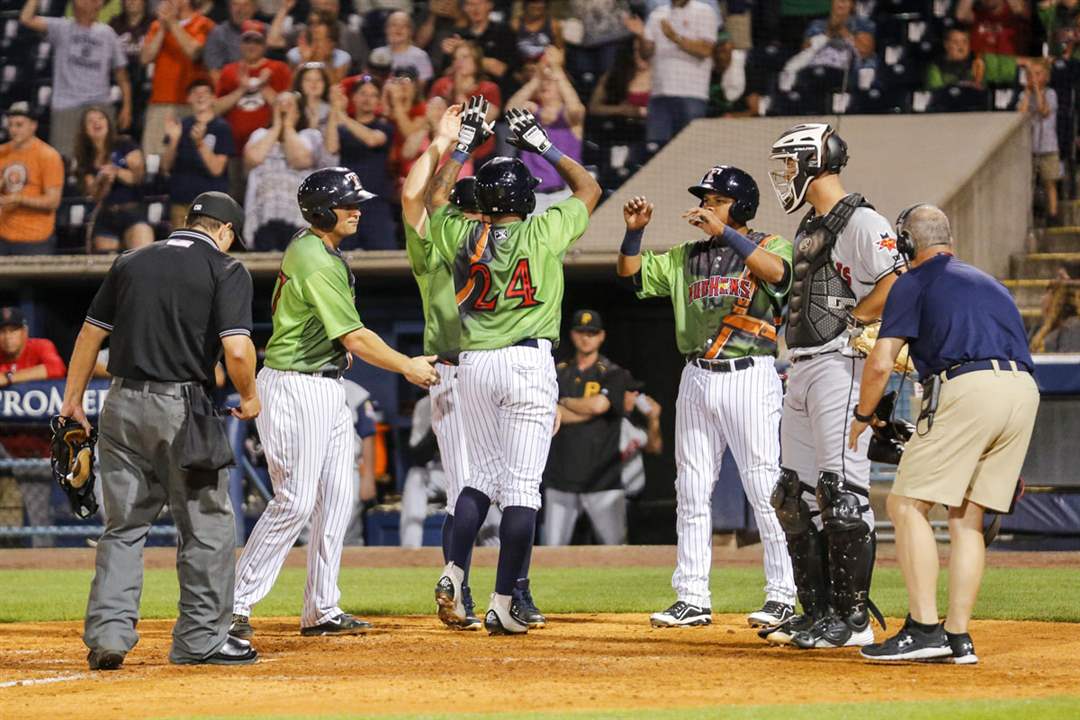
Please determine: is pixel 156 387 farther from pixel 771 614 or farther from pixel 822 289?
pixel 771 614

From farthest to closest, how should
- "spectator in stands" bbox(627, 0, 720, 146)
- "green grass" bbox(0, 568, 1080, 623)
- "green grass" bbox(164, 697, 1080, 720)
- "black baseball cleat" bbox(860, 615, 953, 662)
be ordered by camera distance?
"spectator in stands" bbox(627, 0, 720, 146) < "green grass" bbox(0, 568, 1080, 623) < "black baseball cleat" bbox(860, 615, 953, 662) < "green grass" bbox(164, 697, 1080, 720)

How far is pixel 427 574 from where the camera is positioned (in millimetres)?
10930

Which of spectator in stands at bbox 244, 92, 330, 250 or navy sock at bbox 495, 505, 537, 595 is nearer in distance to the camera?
navy sock at bbox 495, 505, 537, 595

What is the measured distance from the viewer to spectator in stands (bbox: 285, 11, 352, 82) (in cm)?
1584

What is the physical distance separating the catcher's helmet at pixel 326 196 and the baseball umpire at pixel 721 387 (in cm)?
125

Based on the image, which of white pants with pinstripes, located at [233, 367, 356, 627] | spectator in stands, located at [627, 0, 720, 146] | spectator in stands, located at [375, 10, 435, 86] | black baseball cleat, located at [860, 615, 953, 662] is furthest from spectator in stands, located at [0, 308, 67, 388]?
black baseball cleat, located at [860, 615, 953, 662]

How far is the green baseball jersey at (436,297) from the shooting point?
7758 millimetres

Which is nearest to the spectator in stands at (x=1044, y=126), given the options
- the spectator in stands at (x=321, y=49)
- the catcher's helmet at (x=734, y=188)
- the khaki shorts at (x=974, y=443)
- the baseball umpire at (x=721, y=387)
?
the spectator in stands at (x=321, y=49)

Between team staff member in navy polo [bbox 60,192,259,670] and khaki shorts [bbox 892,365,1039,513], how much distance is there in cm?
249

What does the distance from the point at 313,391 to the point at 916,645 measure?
2685 millimetres

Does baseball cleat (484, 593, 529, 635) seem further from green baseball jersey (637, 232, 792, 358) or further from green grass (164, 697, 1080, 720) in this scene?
green grass (164, 697, 1080, 720)

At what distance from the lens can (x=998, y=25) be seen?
51.8ft

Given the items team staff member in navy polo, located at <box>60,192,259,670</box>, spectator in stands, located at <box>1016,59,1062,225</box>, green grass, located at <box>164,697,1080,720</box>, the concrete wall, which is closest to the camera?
green grass, located at <box>164,697,1080,720</box>

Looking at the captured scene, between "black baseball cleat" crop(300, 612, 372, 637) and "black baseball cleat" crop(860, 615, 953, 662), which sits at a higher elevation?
"black baseball cleat" crop(860, 615, 953, 662)
